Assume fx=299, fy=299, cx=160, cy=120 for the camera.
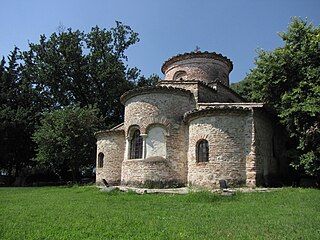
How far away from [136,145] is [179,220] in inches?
385

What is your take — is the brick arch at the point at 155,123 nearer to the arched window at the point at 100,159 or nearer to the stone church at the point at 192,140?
the stone church at the point at 192,140

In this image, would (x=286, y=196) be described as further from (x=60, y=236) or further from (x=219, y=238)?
(x=60, y=236)

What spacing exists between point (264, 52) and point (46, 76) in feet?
75.2

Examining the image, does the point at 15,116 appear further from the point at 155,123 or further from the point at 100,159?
the point at 155,123

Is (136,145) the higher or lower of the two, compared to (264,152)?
higher

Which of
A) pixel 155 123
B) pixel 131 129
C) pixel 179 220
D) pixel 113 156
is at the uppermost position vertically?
pixel 155 123

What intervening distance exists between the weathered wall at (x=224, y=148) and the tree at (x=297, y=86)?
7.10 feet

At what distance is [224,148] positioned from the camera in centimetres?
1436

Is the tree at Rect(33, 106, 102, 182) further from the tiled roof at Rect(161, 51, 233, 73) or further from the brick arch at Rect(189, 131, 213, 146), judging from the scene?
the brick arch at Rect(189, 131, 213, 146)

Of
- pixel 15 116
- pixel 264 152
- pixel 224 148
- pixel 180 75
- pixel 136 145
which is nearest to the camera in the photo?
pixel 224 148

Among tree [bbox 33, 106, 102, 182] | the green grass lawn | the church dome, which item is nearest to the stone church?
the church dome

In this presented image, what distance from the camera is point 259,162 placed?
568 inches

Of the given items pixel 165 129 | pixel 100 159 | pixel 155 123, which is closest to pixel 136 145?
pixel 155 123

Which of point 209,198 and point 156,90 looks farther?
point 156,90
